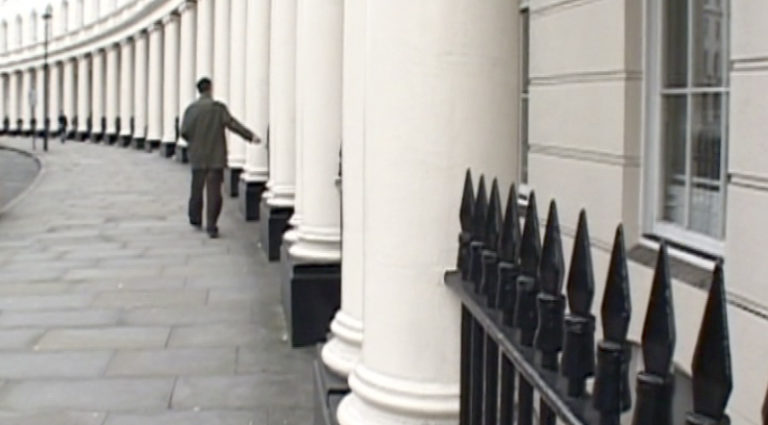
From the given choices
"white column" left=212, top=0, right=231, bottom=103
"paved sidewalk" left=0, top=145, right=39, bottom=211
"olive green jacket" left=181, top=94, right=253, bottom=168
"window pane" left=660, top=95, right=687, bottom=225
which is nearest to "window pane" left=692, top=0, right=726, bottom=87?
"window pane" left=660, top=95, right=687, bottom=225

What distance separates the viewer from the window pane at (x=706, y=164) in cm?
420

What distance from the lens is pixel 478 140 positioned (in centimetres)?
317

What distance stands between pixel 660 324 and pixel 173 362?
5.21 m

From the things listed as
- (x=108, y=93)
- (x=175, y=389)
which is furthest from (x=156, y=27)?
(x=175, y=389)

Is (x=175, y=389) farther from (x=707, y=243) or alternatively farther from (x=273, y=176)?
(x=273, y=176)

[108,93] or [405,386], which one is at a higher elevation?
[108,93]

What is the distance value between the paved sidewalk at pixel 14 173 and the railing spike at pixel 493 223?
1522cm

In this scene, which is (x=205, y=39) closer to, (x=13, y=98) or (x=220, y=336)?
(x=220, y=336)

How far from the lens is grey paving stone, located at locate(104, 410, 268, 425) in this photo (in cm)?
534

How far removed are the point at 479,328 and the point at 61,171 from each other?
26.1 m

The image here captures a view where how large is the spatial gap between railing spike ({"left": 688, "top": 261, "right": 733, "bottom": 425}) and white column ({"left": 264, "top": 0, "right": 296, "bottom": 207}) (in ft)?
26.9

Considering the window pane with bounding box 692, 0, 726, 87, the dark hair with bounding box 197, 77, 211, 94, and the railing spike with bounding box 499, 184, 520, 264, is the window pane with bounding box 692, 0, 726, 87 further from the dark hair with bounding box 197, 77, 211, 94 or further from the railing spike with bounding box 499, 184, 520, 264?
the dark hair with bounding box 197, 77, 211, 94

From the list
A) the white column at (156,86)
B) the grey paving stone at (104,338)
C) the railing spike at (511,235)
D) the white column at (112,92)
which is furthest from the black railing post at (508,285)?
the white column at (112,92)

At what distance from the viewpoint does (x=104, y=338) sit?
7.31m
